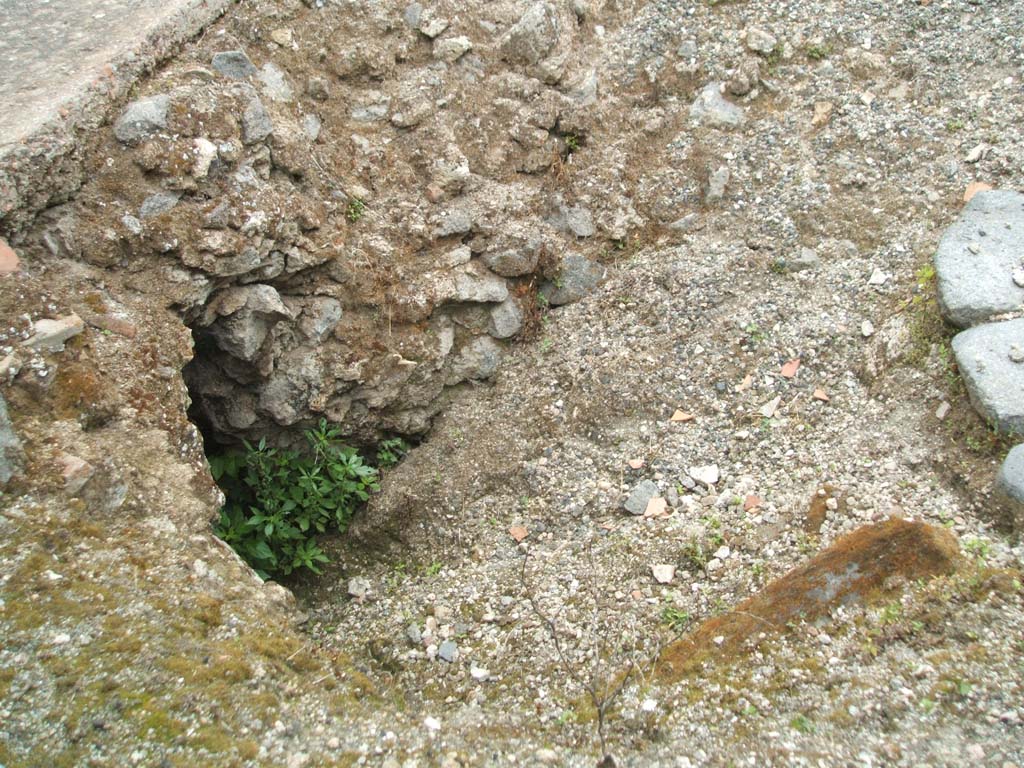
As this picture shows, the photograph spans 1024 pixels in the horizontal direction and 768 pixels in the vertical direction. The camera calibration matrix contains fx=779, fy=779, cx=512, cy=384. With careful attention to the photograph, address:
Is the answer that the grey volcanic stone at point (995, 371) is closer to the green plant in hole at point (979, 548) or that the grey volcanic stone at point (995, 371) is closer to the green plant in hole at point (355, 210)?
the green plant in hole at point (979, 548)

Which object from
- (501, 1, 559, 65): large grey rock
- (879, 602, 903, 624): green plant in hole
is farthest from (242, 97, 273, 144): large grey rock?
(879, 602, 903, 624): green plant in hole

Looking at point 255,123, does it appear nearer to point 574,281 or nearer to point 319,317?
point 319,317

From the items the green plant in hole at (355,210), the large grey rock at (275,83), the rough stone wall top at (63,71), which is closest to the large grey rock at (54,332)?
A: the rough stone wall top at (63,71)

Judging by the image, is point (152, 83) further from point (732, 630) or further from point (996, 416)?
point (996, 416)

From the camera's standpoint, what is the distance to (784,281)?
4660 mm

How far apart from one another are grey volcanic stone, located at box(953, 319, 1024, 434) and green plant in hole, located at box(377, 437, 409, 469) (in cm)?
306

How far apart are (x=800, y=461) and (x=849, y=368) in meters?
0.68

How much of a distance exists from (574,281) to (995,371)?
241 centimetres

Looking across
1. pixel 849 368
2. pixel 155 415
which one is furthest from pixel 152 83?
pixel 849 368

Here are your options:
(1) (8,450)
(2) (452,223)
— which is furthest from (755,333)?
(1) (8,450)

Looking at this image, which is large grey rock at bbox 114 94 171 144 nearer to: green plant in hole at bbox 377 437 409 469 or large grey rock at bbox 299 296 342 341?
large grey rock at bbox 299 296 342 341

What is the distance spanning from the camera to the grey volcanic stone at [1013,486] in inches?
130

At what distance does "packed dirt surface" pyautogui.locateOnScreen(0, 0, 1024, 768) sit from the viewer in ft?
9.41

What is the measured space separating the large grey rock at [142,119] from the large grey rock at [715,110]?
3361 mm
